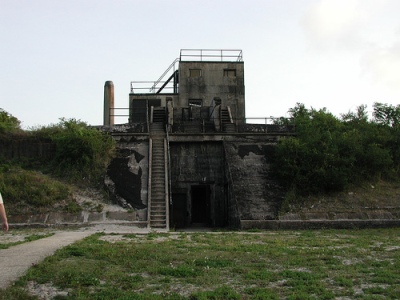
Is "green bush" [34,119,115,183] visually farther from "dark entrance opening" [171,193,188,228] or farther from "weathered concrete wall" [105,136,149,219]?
"dark entrance opening" [171,193,188,228]

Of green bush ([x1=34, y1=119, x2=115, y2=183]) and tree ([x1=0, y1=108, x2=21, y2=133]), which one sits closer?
green bush ([x1=34, y1=119, x2=115, y2=183])

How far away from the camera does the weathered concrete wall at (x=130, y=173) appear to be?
2016 cm

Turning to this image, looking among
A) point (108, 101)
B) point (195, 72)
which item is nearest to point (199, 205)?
point (108, 101)

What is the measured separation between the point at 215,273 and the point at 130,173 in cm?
1437

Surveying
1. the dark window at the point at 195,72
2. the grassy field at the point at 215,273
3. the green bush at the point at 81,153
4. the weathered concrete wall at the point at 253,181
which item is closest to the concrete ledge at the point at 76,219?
the green bush at the point at 81,153

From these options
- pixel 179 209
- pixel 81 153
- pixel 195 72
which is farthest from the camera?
pixel 195 72

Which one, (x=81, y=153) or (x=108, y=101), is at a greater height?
(x=108, y=101)

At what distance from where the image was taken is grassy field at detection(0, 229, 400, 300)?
6684 millimetres

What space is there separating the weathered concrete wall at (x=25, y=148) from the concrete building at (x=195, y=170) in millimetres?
3431

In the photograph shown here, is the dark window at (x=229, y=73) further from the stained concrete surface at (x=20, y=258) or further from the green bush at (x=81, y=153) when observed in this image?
A: the stained concrete surface at (x=20, y=258)

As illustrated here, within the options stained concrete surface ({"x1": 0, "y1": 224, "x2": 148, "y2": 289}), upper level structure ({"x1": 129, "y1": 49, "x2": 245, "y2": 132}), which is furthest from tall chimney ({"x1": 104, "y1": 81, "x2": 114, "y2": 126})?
stained concrete surface ({"x1": 0, "y1": 224, "x2": 148, "y2": 289})

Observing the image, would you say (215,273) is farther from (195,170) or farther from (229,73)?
(229,73)

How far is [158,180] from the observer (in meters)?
21.8

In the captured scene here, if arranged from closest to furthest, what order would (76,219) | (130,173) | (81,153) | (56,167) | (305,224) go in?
(305,224) → (76,219) → (130,173) → (81,153) → (56,167)
